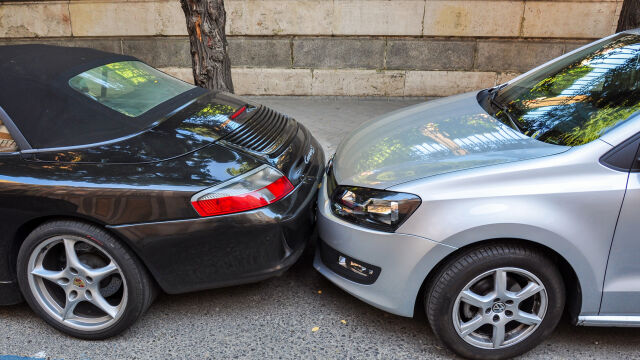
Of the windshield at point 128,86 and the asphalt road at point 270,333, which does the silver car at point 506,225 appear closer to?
the asphalt road at point 270,333

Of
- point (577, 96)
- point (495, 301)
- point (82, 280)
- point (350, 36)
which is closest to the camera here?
point (495, 301)

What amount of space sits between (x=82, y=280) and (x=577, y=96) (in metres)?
3.08

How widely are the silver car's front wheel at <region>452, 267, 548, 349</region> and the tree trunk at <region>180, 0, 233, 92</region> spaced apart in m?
3.41

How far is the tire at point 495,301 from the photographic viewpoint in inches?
90.2

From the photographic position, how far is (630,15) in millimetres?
4641

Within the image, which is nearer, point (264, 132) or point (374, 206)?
point (374, 206)

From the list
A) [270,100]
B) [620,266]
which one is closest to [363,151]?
[620,266]

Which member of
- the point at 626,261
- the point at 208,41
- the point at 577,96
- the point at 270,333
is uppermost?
the point at 208,41

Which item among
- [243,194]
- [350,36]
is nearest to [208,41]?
[243,194]

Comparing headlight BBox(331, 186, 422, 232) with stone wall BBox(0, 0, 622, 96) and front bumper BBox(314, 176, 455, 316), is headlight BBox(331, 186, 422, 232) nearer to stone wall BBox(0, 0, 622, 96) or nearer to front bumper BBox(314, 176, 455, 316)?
front bumper BBox(314, 176, 455, 316)

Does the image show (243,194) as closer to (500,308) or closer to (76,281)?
(76,281)

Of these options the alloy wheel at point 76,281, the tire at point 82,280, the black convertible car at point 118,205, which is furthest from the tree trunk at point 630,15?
the alloy wheel at point 76,281

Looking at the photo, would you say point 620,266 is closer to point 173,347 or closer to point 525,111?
point 525,111

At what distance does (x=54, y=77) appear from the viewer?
9.35 ft
